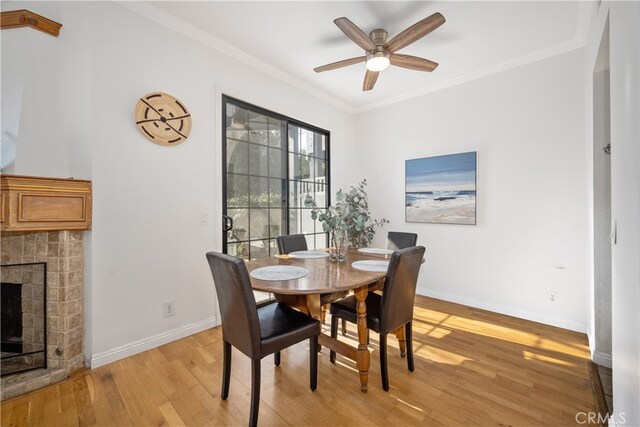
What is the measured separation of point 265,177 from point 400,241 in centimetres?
169

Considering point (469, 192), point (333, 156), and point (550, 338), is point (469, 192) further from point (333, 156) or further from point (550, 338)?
point (333, 156)

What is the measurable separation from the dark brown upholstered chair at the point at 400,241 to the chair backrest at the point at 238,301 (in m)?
1.26

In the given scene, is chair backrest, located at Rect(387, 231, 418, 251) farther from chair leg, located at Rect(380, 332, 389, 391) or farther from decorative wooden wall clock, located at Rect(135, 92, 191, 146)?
decorative wooden wall clock, located at Rect(135, 92, 191, 146)

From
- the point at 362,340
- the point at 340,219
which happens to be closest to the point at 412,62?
the point at 340,219

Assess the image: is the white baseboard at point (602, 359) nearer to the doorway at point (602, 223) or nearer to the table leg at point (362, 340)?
the doorway at point (602, 223)

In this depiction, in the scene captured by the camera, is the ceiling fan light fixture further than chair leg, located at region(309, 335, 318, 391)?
Yes

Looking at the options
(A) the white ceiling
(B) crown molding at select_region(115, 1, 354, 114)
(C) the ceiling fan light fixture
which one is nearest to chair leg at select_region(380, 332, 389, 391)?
(C) the ceiling fan light fixture

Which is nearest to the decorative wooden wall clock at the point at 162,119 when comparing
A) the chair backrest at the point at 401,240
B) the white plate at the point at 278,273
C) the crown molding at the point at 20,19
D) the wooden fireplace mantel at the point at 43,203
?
the wooden fireplace mantel at the point at 43,203

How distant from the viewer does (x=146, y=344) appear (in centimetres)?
223

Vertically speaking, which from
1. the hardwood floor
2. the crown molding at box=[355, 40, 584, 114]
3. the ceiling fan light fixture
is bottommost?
the hardwood floor

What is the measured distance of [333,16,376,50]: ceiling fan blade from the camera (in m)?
1.92

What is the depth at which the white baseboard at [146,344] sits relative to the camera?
6.60 ft

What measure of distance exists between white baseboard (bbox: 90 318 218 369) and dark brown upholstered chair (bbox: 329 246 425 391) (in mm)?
1440

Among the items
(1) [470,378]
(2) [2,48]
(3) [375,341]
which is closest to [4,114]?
(2) [2,48]
